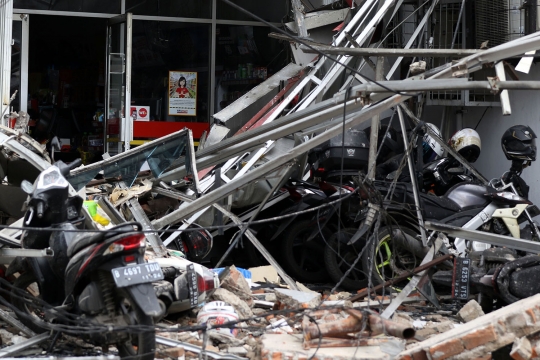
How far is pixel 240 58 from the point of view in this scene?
1438 cm

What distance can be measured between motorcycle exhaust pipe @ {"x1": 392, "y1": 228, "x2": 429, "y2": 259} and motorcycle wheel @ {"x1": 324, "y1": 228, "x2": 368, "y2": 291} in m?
0.48

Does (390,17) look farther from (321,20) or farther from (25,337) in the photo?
(25,337)

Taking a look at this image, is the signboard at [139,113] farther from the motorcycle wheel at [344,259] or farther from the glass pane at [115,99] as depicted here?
the motorcycle wheel at [344,259]

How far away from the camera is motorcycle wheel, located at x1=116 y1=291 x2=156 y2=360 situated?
5.29 m

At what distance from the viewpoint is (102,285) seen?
18.1 ft

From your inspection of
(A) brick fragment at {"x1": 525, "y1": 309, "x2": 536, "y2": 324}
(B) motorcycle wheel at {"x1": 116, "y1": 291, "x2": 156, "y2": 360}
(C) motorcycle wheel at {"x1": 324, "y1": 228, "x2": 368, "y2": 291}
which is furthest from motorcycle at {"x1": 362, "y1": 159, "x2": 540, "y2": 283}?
(B) motorcycle wheel at {"x1": 116, "y1": 291, "x2": 156, "y2": 360}

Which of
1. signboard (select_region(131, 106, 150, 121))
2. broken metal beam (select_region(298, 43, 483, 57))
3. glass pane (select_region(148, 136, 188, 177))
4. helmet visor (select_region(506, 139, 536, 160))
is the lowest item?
glass pane (select_region(148, 136, 188, 177))

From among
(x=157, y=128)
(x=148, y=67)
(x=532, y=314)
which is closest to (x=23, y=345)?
(x=532, y=314)

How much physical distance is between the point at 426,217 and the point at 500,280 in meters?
1.65

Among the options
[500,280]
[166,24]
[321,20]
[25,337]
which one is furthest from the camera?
[166,24]

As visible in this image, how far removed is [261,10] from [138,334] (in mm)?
9676

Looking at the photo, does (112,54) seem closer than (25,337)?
No

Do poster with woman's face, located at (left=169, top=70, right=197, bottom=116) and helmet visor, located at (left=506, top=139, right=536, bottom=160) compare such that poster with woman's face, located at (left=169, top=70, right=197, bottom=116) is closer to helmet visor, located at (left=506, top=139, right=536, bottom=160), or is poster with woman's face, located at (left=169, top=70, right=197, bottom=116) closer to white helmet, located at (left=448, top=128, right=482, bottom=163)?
white helmet, located at (left=448, top=128, right=482, bottom=163)

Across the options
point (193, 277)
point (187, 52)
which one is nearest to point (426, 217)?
point (193, 277)
